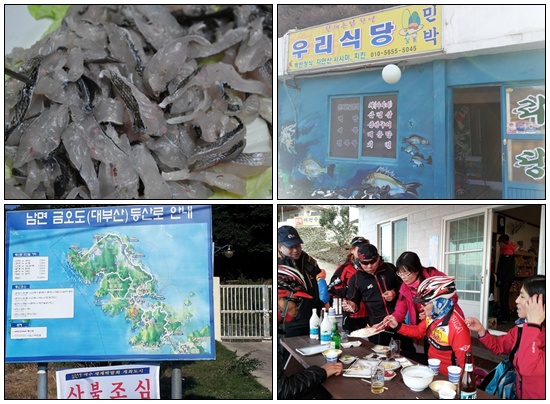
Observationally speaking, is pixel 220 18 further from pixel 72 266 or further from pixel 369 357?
pixel 369 357

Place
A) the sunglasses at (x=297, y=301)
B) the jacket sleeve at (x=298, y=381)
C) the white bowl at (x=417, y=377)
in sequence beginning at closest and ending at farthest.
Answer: the white bowl at (x=417, y=377)
the jacket sleeve at (x=298, y=381)
the sunglasses at (x=297, y=301)

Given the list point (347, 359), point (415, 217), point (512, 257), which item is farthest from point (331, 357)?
point (512, 257)

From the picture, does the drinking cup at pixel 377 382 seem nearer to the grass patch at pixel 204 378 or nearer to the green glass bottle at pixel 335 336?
the green glass bottle at pixel 335 336

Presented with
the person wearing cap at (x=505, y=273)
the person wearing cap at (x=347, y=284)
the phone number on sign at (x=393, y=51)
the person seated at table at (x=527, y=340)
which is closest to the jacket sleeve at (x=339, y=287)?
the person wearing cap at (x=347, y=284)

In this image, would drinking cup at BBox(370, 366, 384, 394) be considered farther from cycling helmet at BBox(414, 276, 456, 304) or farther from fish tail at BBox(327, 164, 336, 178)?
fish tail at BBox(327, 164, 336, 178)

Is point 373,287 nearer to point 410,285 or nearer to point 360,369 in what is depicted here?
point 410,285
